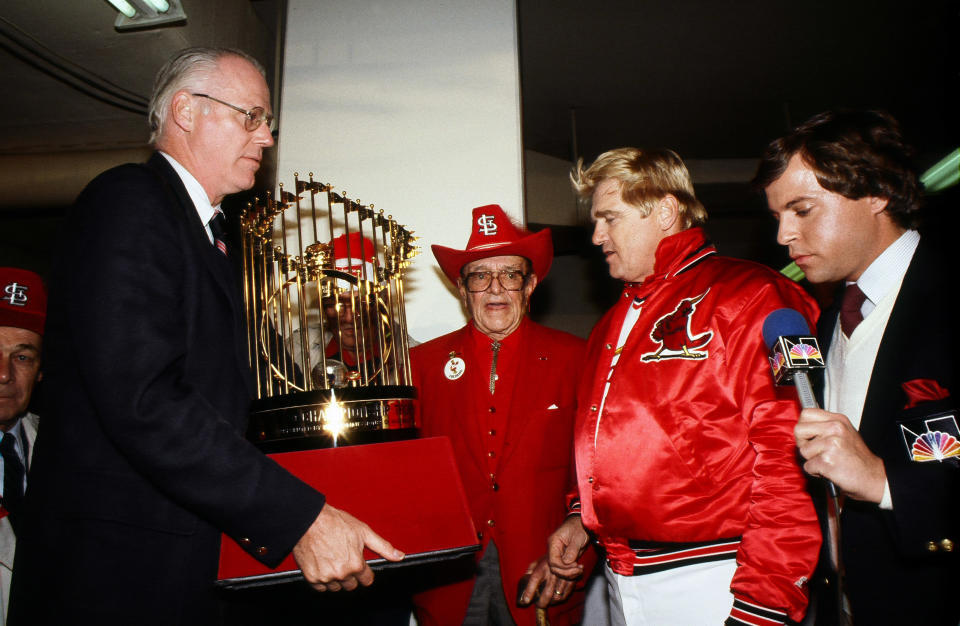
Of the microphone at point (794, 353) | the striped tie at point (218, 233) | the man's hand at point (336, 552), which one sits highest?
the striped tie at point (218, 233)

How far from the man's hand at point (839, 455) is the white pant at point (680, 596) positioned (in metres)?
0.35

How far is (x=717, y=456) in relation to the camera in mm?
1380

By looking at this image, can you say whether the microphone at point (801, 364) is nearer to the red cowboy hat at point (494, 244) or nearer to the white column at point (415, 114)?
the red cowboy hat at point (494, 244)

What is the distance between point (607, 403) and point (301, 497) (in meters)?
0.80

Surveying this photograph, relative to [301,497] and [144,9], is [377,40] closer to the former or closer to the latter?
[144,9]

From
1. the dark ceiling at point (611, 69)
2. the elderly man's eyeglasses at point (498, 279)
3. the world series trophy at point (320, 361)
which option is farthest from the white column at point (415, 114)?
the world series trophy at point (320, 361)

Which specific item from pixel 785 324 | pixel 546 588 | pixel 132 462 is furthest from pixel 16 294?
pixel 785 324

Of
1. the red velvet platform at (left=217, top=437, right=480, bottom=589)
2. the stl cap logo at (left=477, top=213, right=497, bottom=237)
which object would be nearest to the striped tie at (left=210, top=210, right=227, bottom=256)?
the red velvet platform at (left=217, top=437, right=480, bottom=589)

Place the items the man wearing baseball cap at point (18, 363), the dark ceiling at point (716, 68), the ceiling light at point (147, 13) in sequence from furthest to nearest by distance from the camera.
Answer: the dark ceiling at point (716, 68) < the ceiling light at point (147, 13) < the man wearing baseball cap at point (18, 363)

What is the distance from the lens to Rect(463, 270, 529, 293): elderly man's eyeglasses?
2348mm

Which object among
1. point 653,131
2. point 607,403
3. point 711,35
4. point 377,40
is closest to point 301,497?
point 607,403

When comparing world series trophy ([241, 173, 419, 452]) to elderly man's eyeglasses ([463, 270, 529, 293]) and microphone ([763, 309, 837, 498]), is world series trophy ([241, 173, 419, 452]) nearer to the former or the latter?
elderly man's eyeglasses ([463, 270, 529, 293])

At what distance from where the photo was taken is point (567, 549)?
174 centimetres

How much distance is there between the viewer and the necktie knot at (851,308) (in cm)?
145
